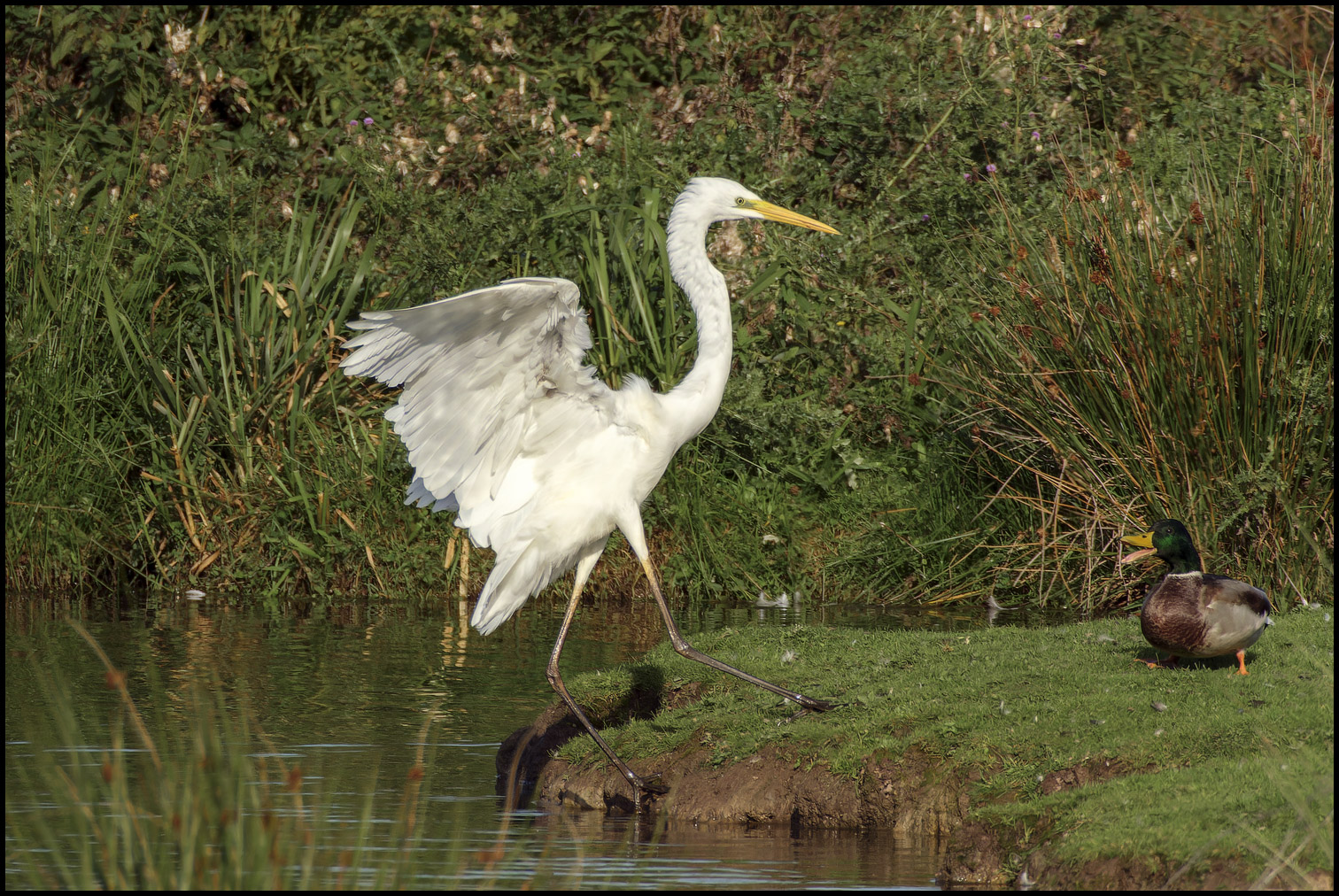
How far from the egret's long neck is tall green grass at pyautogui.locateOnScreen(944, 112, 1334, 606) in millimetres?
2658

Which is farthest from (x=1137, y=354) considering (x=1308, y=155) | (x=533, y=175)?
(x=533, y=175)

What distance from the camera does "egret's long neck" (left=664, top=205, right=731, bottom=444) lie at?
6541 millimetres

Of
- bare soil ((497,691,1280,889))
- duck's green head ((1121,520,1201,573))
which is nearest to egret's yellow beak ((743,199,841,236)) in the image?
duck's green head ((1121,520,1201,573))

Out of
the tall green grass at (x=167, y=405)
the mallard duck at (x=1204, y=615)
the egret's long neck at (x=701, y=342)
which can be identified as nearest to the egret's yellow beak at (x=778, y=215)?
the egret's long neck at (x=701, y=342)

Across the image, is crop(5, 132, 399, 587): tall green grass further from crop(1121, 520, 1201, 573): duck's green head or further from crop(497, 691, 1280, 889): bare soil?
crop(1121, 520, 1201, 573): duck's green head

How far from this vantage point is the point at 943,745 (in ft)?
18.8

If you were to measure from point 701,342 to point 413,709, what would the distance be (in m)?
2.32

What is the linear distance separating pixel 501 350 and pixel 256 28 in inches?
429

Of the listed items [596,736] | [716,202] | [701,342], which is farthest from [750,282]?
[596,736]

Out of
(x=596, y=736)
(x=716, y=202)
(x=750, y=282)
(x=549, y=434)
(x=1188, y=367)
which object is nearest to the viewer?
(x=596, y=736)

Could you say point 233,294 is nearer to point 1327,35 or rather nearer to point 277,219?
point 277,219

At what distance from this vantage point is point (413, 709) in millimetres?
7488

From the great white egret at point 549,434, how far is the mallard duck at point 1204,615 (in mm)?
1345

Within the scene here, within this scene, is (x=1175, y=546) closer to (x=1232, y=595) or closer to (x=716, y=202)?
(x=1232, y=595)
